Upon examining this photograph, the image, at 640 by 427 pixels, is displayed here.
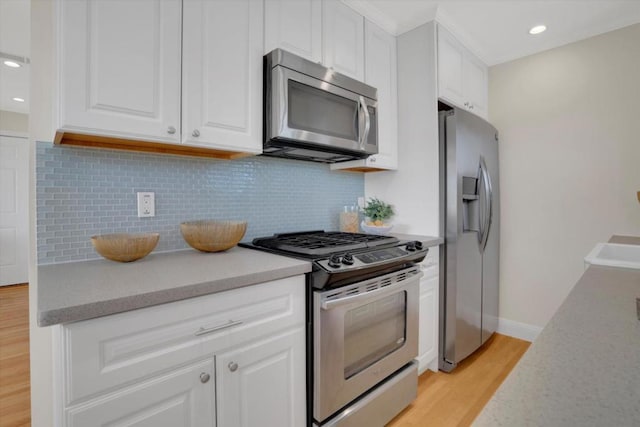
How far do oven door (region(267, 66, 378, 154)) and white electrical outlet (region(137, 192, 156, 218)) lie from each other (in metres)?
0.64

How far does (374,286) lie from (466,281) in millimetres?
1077

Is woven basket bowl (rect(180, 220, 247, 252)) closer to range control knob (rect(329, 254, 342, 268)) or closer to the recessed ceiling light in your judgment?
range control knob (rect(329, 254, 342, 268))

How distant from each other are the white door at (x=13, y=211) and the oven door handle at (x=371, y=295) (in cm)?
524

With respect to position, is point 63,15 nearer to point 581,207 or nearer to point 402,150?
point 402,150

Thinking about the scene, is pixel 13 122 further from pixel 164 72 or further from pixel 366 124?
pixel 366 124

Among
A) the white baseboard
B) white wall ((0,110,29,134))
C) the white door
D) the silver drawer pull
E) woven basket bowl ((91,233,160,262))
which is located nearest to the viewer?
the silver drawer pull

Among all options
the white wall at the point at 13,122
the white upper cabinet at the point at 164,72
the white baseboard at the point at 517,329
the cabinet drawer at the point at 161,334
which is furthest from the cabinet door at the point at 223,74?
the white wall at the point at 13,122

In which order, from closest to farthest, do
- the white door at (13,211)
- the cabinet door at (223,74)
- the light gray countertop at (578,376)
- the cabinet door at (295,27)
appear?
the light gray countertop at (578,376), the cabinet door at (223,74), the cabinet door at (295,27), the white door at (13,211)

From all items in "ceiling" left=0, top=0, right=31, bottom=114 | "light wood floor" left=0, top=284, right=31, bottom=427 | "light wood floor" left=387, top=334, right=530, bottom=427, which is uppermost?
"ceiling" left=0, top=0, right=31, bottom=114

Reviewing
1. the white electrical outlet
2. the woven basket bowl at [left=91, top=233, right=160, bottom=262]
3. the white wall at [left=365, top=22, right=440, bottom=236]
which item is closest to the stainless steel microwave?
the white wall at [left=365, top=22, right=440, bottom=236]

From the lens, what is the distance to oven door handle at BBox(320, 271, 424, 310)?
1.29 m

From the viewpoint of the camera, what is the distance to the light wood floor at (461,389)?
173 cm

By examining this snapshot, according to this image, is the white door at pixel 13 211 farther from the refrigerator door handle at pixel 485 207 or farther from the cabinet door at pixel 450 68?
the refrigerator door handle at pixel 485 207

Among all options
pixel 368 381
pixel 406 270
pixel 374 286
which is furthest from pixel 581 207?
pixel 368 381
